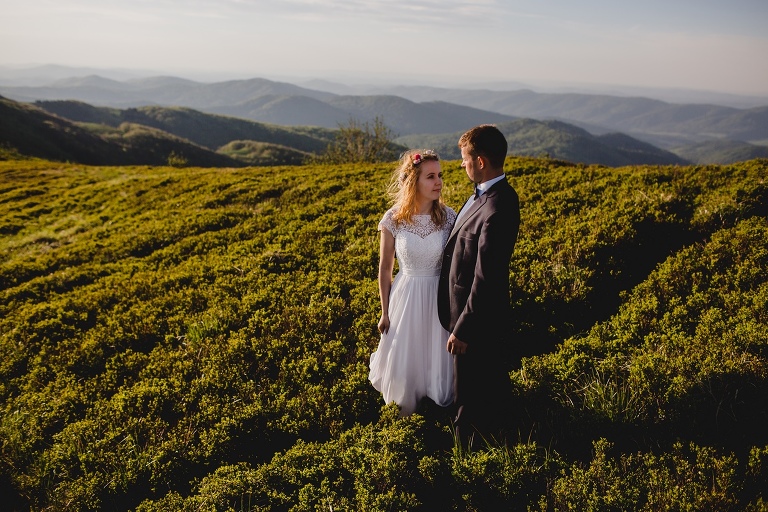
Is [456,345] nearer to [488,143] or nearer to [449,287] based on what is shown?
[449,287]

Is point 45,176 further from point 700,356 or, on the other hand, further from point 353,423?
point 700,356

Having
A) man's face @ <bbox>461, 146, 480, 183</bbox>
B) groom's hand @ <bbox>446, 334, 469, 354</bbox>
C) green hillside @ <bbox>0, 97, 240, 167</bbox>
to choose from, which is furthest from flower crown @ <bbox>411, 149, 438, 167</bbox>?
green hillside @ <bbox>0, 97, 240, 167</bbox>

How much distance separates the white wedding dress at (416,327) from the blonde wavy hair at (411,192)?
10 centimetres

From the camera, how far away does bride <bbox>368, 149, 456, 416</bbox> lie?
584cm

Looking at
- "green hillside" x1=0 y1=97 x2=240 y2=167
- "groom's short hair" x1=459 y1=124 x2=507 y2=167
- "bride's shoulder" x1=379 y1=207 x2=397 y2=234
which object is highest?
"green hillside" x1=0 y1=97 x2=240 y2=167

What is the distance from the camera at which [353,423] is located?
6.73 metres

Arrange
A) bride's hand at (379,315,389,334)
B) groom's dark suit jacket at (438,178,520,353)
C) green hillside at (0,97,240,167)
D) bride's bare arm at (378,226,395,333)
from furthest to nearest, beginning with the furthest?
green hillside at (0,97,240,167) → bride's hand at (379,315,389,334) → bride's bare arm at (378,226,395,333) → groom's dark suit jacket at (438,178,520,353)

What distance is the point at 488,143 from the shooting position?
4.90 meters

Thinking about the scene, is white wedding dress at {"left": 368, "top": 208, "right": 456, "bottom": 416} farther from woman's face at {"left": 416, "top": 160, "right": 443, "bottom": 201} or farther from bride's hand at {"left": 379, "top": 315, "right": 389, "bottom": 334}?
woman's face at {"left": 416, "top": 160, "right": 443, "bottom": 201}

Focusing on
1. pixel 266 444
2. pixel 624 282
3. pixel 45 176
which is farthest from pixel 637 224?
pixel 45 176

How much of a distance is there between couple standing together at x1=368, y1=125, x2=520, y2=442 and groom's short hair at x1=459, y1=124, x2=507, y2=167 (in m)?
0.01

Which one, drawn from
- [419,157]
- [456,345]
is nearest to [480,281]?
[456,345]

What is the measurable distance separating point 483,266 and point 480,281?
0.18 m

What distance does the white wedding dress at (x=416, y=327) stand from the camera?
5.90 metres
